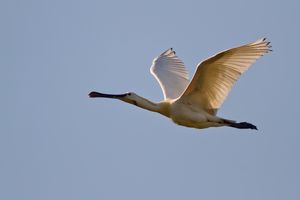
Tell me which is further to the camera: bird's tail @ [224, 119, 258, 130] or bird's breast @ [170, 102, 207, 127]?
bird's tail @ [224, 119, 258, 130]

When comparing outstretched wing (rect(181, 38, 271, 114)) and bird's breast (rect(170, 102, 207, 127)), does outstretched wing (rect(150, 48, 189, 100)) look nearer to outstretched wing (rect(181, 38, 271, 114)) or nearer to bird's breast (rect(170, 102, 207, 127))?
bird's breast (rect(170, 102, 207, 127))

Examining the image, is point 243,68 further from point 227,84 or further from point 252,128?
point 252,128

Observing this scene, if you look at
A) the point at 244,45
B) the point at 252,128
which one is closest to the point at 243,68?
the point at 244,45

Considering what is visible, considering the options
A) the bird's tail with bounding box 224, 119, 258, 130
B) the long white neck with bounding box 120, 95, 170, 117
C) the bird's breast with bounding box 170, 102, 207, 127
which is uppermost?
the long white neck with bounding box 120, 95, 170, 117

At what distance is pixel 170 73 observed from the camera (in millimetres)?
18375

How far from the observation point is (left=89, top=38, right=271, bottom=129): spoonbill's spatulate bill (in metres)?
14.5

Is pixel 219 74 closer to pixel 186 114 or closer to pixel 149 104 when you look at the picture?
pixel 186 114

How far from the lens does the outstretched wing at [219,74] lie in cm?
1448

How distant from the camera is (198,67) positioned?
47.6 ft

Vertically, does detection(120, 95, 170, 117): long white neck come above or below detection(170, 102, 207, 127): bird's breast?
above

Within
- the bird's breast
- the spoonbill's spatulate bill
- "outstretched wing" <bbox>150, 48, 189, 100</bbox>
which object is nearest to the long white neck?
the spoonbill's spatulate bill

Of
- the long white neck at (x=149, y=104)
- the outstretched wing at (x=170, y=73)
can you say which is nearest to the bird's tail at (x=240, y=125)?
the long white neck at (x=149, y=104)

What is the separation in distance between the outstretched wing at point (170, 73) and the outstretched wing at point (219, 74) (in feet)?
5.53

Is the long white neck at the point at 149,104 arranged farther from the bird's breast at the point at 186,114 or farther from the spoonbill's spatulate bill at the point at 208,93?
the bird's breast at the point at 186,114
